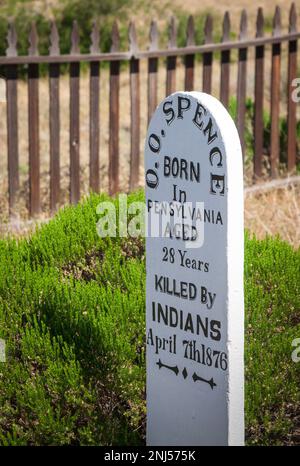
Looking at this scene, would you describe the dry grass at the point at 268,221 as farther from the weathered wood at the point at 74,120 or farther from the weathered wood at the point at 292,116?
the weathered wood at the point at 292,116

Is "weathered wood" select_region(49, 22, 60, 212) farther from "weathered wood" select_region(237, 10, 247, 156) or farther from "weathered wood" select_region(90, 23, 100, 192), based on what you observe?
"weathered wood" select_region(237, 10, 247, 156)

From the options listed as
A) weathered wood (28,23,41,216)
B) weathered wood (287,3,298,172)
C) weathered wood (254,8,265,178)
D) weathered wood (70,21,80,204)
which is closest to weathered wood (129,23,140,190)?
weathered wood (70,21,80,204)

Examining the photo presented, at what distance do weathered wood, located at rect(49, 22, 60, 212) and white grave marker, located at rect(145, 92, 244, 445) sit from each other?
127 inches

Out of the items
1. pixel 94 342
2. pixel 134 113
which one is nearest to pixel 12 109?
pixel 134 113

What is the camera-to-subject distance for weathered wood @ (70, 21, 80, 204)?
21.2 ft

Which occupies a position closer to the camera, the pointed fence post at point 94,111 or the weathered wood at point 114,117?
the pointed fence post at point 94,111

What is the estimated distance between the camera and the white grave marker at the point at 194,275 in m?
3.00

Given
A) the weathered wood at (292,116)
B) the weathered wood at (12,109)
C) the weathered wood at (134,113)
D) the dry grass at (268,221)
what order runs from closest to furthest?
the dry grass at (268,221), the weathered wood at (12,109), the weathered wood at (134,113), the weathered wood at (292,116)

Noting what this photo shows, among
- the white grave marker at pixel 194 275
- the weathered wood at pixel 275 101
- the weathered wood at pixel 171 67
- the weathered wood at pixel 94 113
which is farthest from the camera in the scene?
the weathered wood at pixel 275 101

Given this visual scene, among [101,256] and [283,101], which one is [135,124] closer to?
[101,256]

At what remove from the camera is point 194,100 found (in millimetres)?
3092

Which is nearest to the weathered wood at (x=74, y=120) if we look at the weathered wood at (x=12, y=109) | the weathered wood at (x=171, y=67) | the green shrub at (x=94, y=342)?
the weathered wood at (x=12, y=109)
